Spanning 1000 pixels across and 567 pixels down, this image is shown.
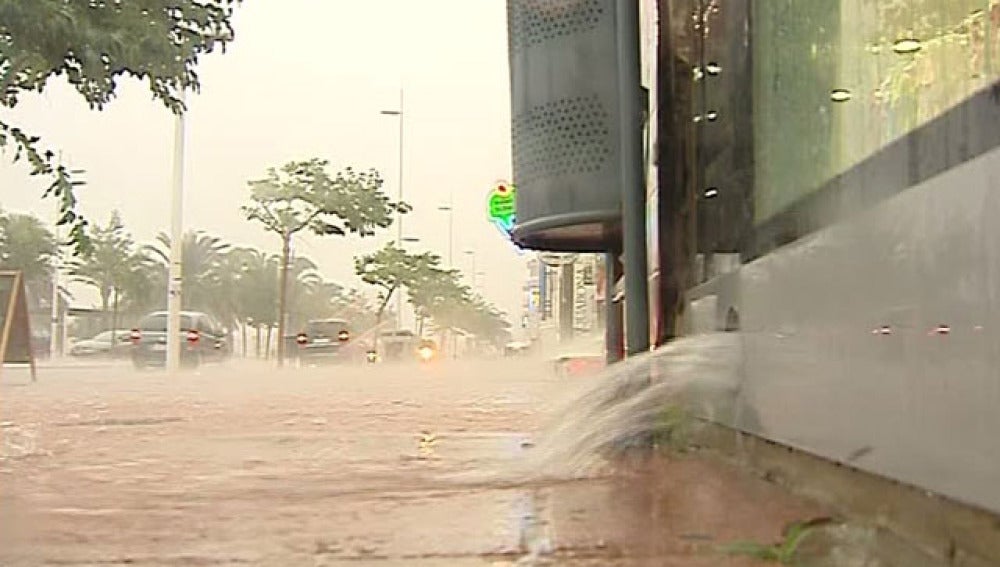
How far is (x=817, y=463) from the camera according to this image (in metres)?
1.55

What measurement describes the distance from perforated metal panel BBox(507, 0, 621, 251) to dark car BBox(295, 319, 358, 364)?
61.5 ft

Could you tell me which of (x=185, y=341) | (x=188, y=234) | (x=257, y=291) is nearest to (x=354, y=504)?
(x=185, y=341)

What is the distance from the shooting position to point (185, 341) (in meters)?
18.4

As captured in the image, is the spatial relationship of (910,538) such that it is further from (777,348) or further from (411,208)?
(411,208)

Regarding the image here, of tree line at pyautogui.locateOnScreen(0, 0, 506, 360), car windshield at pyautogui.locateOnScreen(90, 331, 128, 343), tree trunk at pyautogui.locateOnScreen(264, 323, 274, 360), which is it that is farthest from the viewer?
tree trunk at pyautogui.locateOnScreen(264, 323, 274, 360)

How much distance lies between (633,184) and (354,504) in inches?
43.2

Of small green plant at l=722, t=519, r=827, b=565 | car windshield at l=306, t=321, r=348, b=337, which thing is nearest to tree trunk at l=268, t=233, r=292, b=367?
car windshield at l=306, t=321, r=348, b=337

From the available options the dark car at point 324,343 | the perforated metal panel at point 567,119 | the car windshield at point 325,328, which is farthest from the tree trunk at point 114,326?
the perforated metal panel at point 567,119

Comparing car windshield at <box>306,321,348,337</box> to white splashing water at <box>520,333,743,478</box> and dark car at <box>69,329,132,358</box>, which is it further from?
white splashing water at <box>520,333,743,478</box>

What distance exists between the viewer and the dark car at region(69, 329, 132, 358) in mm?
19453

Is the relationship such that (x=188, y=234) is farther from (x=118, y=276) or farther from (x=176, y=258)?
(x=118, y=276)

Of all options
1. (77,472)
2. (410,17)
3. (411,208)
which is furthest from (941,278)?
(411,208)

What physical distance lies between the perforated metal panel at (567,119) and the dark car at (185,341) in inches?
596

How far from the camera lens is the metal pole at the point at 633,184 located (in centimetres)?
263
